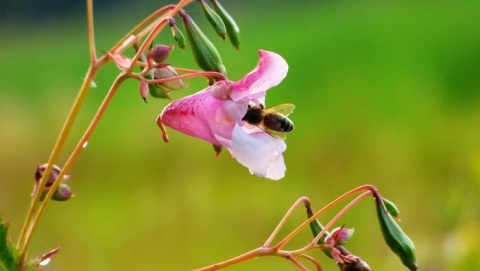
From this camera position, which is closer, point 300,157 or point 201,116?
point 201,116

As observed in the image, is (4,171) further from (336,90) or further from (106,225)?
(336,90)

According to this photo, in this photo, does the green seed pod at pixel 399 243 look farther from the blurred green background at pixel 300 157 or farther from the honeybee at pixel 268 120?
the blurred green background at pixel 300 157

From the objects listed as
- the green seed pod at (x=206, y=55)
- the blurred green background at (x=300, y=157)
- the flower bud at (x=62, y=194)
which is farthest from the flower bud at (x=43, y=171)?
the blurred green background at (x=300, y=157)

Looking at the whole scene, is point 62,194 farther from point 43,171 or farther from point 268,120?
point 268,120

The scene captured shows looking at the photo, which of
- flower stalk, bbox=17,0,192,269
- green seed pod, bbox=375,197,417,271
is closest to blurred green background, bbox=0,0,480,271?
green seed pod, bbox=375,197,417,271

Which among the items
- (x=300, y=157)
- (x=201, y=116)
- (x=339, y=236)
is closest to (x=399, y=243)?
(x=339, y=236)

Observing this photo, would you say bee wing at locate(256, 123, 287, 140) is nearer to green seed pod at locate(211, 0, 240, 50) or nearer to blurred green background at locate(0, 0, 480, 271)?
green seed pod at locate(211, 0, 240, 50)
